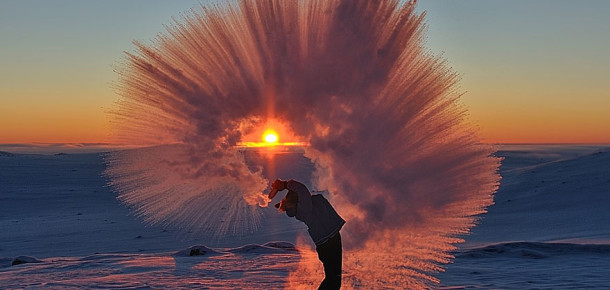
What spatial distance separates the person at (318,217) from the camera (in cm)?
884

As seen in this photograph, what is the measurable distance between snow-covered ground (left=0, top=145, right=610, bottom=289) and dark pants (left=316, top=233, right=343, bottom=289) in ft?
6.77

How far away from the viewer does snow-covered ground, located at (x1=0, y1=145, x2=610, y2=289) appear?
1182cm

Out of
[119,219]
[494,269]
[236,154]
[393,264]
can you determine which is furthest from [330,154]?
[119,219]

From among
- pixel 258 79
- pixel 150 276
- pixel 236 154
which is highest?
pixel 258 79

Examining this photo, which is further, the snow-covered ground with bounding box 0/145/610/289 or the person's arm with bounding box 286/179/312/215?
the snow-covered ground with bounding box 0/145/610/289

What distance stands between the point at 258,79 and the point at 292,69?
59cm

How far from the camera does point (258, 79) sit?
10422mm

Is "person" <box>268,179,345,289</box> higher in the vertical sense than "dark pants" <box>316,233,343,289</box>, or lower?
higher

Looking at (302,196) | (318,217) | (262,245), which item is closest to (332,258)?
(318,217)

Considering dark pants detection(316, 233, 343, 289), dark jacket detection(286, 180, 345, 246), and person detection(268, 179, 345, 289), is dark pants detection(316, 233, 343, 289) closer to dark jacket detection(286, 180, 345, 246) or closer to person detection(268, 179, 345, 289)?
person detection(268, 179, 345, 289)

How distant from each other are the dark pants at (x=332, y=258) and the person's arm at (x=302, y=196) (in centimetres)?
61

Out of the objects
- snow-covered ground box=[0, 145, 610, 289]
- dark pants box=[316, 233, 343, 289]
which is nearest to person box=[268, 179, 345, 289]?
dark pants box=[316, 233, 343, 289]

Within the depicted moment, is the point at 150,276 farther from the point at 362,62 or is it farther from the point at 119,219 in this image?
the point at 119,219

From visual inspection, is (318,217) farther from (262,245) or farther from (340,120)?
(262,245)
